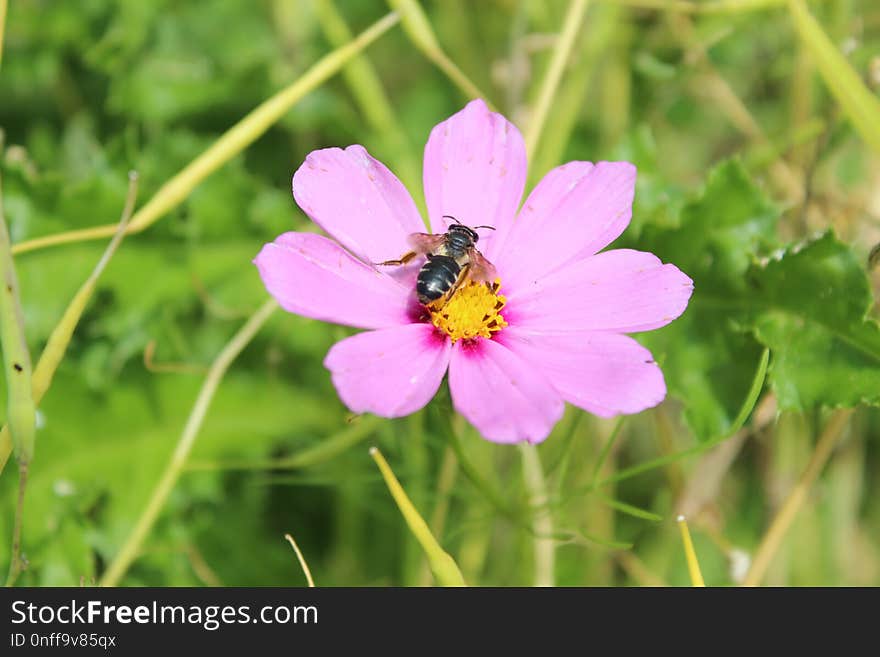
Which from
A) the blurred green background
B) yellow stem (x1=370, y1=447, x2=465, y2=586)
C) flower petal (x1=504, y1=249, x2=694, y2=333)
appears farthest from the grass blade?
yellow stem (x1=370, y1=447, x2=465, y2=586)

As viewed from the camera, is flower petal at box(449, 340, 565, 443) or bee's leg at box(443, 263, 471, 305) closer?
flower petal at box(449, 340, 565, 443)

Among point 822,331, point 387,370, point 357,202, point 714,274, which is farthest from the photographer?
point 714,274

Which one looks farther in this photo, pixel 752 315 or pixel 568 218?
pixel 752 315

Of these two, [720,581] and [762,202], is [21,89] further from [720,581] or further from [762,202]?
[720,581]

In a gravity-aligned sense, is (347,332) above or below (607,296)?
above

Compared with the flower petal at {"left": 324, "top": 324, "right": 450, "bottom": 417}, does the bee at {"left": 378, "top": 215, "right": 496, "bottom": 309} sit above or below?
above

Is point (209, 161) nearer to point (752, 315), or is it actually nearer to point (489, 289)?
point (489, 289)

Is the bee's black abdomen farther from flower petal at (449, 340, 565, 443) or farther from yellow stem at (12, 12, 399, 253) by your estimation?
yellow stem at (12, 12, 399, 253)

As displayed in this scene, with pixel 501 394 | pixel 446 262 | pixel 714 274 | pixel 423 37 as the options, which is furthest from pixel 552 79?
pixel 501 394
